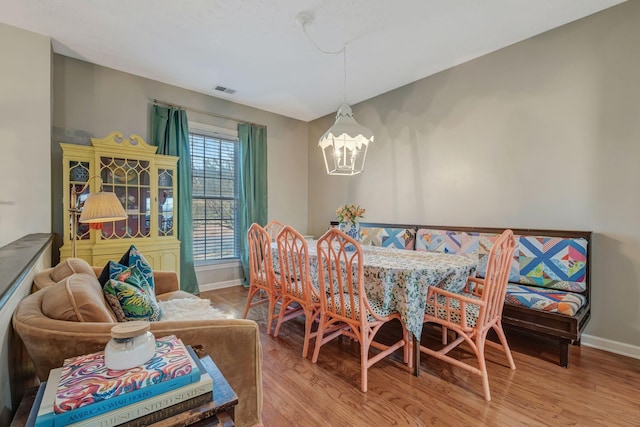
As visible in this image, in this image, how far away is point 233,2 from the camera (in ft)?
7.76

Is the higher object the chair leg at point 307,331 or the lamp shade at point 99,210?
the lamp shade at point 99,210

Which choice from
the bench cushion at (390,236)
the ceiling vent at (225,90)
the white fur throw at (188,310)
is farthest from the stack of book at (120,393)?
the ceiling vent at (225,90)

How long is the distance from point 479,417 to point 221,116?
14.5 feet

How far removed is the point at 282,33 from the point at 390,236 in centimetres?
261

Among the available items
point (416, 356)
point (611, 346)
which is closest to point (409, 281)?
point (416, 356)

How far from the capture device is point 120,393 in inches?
31.2

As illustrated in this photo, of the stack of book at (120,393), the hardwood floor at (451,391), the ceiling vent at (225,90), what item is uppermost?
the ceiling vent at (225,90)

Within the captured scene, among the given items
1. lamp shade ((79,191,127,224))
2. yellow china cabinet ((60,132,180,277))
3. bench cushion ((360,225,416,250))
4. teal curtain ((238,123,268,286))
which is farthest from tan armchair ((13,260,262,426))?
teal curtain ((238,123,268,286))

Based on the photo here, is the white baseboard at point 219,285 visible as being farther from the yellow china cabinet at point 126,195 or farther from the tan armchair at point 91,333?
the tan armchair at point 91,333

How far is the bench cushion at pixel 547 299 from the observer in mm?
2240

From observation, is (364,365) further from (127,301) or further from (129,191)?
(129,191)

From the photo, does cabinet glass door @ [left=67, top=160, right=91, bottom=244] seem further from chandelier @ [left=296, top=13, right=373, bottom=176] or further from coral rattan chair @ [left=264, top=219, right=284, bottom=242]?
chandelier @ [left=296, top=13, right=373, bottom=176]

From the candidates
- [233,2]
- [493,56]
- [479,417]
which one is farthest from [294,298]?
[493,56]

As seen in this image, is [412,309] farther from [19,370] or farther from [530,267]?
[19,370]
